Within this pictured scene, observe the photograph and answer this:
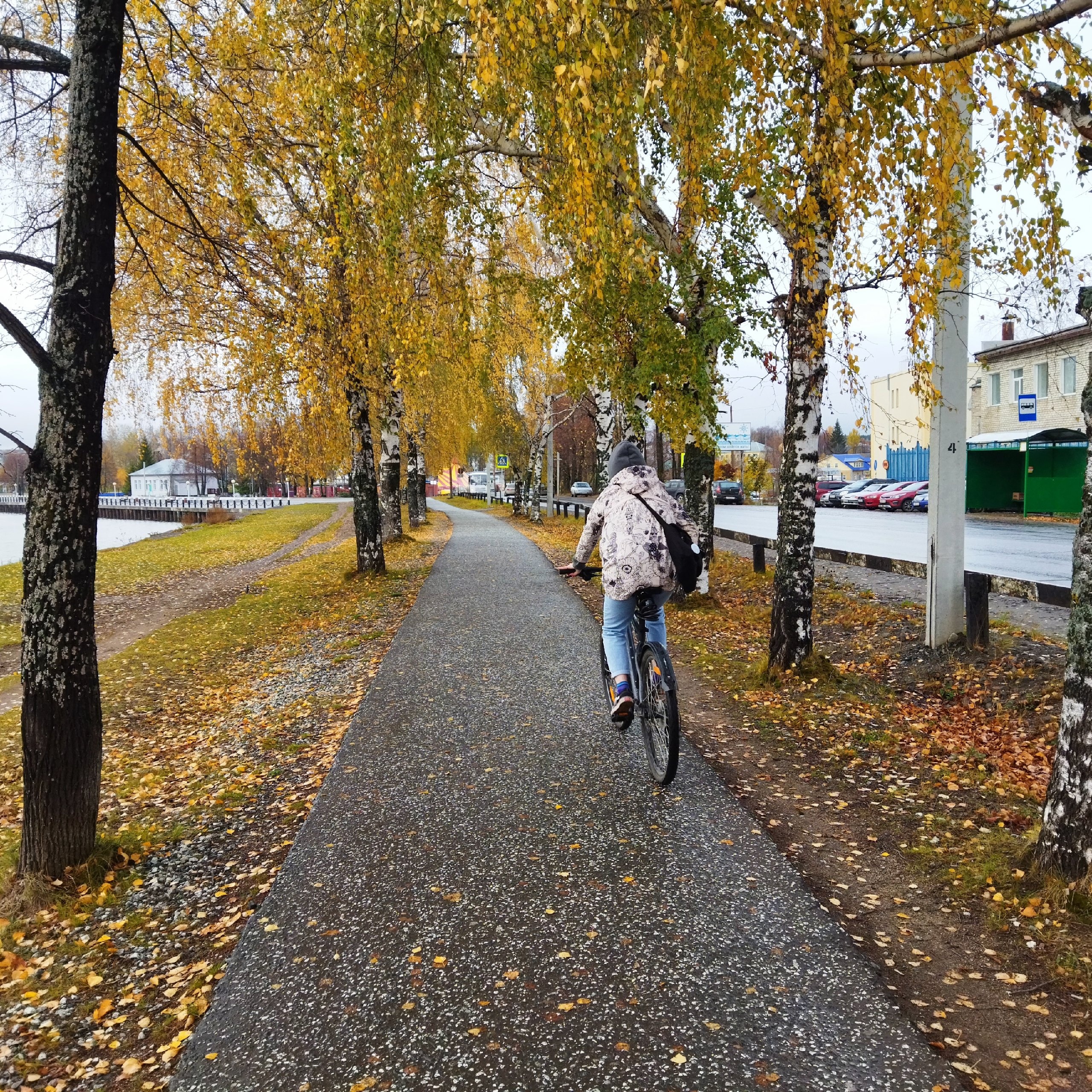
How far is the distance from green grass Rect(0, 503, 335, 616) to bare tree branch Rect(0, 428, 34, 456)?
572 centimetres

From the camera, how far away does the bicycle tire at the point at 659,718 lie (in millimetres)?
4645

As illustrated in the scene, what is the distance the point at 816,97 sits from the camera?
447cm

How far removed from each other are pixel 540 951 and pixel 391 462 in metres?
17.0

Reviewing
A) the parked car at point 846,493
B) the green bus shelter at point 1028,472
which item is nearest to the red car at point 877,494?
the parked car at point 846,493

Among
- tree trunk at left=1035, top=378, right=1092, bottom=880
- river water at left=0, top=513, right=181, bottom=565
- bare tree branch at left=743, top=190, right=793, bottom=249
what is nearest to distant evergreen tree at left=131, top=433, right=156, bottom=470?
river water at left=0, top=513, right=181, bottom=565

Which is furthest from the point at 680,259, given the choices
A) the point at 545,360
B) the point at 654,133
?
the point at 545,360

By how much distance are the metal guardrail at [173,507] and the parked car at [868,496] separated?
1477 inches

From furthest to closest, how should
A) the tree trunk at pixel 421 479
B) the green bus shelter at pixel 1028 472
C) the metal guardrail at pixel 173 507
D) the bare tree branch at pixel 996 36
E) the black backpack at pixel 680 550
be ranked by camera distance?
1. the metal guardrail at pixel 173 507
2. the tree trunk at pixel 421 479
3. the green bus shelter at pixel 1028 472
4. the black backpack at pixel 680 550
5. the bare tree branch at pixel 996 36

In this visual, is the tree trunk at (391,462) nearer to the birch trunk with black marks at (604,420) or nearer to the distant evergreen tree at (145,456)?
the birch trunk with black marks at (604,420)

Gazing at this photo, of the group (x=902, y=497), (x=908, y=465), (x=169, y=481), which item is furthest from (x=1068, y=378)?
(x=169, y=481)

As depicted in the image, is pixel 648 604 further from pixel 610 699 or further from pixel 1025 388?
pixel 1025 388

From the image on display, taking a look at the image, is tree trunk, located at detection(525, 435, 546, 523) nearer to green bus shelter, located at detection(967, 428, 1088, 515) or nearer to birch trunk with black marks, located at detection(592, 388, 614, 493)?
birch trunk with black marks, located at detection(592, 388, 614, 493)

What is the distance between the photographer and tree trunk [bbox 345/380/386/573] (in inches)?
536

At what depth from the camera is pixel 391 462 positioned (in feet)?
63.8
